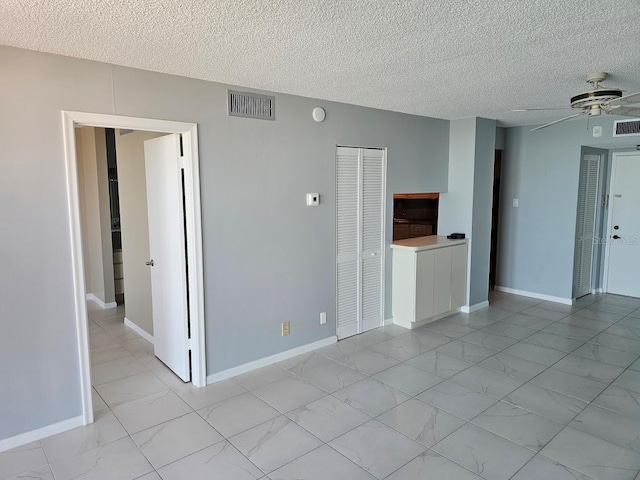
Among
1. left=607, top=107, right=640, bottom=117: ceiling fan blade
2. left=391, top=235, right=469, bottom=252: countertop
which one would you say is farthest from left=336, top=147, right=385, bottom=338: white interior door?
left=607, top=107, right=640, bottom=117: ceiling fan blade

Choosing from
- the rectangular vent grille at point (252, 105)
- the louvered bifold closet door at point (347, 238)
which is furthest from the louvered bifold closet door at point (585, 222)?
the rectangular vent grille at point (252, 105)

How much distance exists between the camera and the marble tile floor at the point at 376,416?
7.98 feet

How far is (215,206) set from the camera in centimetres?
334

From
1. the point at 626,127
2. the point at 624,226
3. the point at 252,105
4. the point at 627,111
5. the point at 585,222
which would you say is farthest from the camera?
the point at 624,226

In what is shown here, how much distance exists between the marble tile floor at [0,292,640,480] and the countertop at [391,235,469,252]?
100 cm

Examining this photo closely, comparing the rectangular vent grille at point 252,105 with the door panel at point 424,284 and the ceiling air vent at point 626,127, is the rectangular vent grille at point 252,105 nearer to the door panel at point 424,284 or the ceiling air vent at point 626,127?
the door panel at point 424,284

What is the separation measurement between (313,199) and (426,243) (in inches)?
65.0

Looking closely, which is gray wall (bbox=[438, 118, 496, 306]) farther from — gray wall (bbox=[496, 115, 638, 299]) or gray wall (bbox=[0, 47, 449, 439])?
gray wall (bbox=[496, 115, 638, 299])

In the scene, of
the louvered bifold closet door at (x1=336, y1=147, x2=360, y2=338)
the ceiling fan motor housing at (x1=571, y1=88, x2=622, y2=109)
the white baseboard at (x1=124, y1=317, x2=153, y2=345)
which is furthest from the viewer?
the white baseboard at (x1=124, y1=317, x2=153, y2=345)

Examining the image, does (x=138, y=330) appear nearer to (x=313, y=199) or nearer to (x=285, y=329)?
(x=285, y=329)

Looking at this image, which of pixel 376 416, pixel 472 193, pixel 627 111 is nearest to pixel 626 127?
pixel 472 193

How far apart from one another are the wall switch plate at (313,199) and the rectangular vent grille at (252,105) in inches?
30.4

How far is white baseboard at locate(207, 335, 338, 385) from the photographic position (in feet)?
11.5

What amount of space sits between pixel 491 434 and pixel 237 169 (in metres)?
2.66
